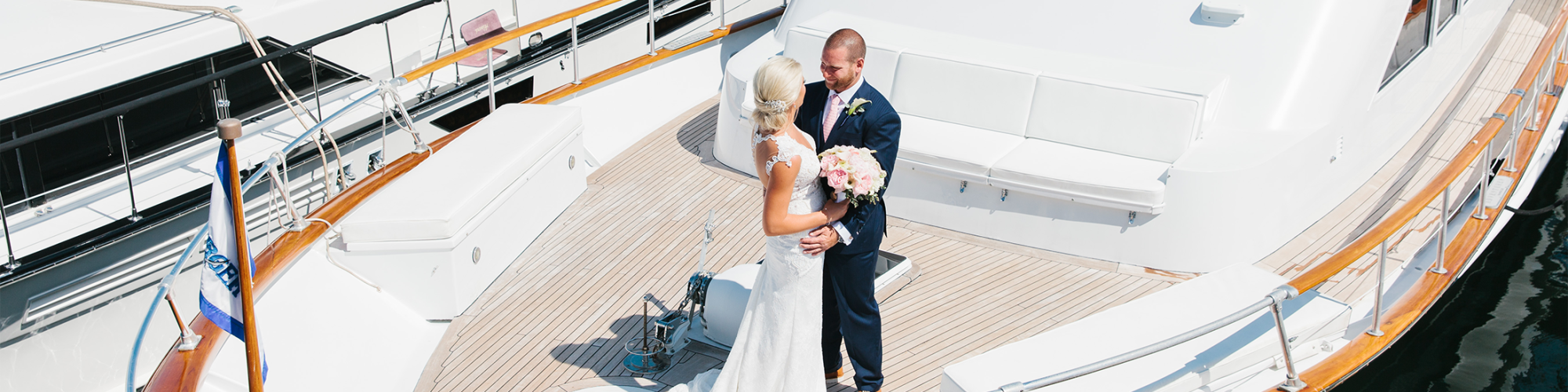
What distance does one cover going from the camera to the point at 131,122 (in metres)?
5.66

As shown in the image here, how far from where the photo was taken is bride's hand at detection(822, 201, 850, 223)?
2910 millimetres

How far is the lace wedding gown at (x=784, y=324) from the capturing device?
2.93 metres

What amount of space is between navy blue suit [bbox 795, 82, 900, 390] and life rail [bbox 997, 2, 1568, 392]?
588mm

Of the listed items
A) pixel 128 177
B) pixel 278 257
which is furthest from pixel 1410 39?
pixel 128 177

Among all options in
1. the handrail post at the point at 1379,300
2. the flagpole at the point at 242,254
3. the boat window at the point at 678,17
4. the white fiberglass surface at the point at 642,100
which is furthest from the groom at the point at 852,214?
the boat window at the point at 678,17

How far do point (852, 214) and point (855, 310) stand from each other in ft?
1.20

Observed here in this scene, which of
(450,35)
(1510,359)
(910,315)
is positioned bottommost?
(1510,359)

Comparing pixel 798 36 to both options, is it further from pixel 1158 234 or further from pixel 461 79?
pixel 461 79

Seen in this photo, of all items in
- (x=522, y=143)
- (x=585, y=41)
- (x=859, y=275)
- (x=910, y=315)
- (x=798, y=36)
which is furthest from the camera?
(x=585, y=41)

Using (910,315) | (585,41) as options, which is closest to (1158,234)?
(910,315)

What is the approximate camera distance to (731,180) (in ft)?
17.5

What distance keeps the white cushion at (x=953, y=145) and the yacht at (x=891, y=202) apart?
0.05ft

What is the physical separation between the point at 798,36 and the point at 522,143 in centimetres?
145

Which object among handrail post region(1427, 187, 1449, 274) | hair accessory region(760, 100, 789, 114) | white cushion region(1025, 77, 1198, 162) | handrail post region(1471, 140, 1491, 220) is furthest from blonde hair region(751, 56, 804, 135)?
handrail post region(1471, 140, 1491, 220)
